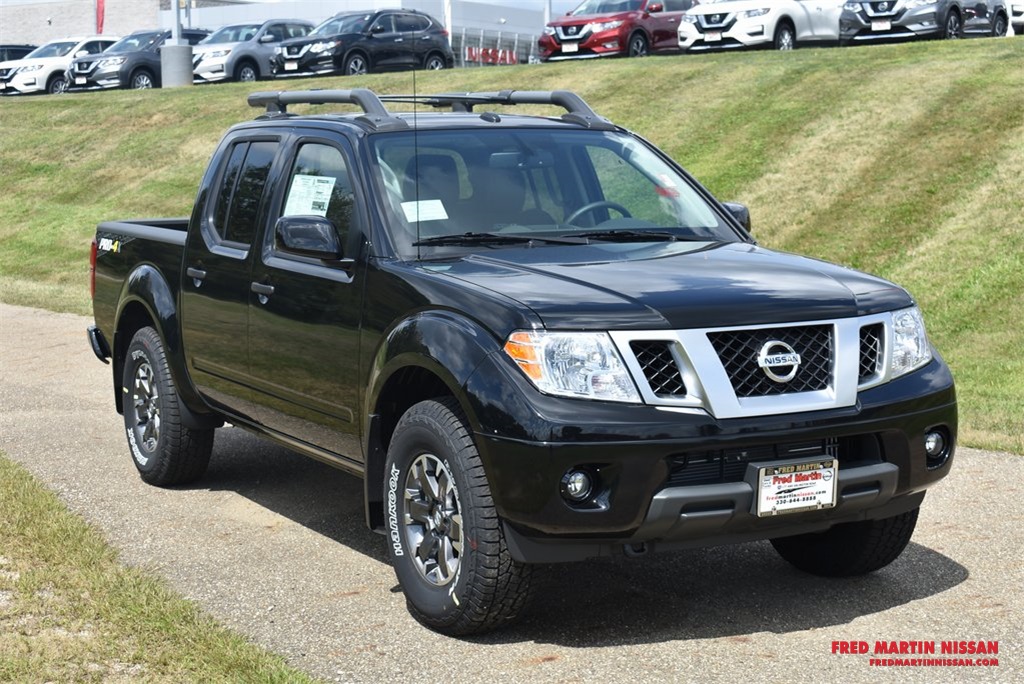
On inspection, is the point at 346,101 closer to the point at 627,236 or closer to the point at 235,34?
the point at 627,236

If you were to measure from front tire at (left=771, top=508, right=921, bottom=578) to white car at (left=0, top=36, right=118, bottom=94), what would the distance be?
36579 mm

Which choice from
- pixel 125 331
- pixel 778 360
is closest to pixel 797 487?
pixel 778 360

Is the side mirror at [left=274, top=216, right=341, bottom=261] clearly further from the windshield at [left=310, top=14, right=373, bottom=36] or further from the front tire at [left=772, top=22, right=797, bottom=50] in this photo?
the windshield at [left=310, top=14, right=373, bottom=36]

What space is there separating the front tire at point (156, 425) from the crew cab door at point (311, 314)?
3.17ft

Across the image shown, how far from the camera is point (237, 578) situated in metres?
5.99

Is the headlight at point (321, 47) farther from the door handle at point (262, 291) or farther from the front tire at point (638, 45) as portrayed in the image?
the door handle at point (262, 291)

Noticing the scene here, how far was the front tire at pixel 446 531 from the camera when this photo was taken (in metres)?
4.96

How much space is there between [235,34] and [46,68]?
612 centimetres

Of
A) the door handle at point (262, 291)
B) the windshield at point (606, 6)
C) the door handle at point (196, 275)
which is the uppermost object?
the door handle at point (262, 291)

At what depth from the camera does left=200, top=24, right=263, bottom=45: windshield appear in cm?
3697

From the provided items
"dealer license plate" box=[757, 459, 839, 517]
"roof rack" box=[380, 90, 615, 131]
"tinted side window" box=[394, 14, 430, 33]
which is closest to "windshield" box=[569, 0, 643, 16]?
"tinted side window" box=[394, 14, 430, 33]

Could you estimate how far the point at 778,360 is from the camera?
16.1 feet

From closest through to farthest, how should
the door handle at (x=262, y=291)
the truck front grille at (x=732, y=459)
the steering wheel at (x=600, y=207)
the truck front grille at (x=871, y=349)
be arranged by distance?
the truck front grille at (x=732, y=459), the truck front grille at (x=871, y=349), the steering wheel at (x=600, y=207), the door handle at (x=262, y=291)

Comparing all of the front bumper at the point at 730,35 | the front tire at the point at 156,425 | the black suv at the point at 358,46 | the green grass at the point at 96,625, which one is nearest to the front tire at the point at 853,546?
the green grass at the point at 96,625
